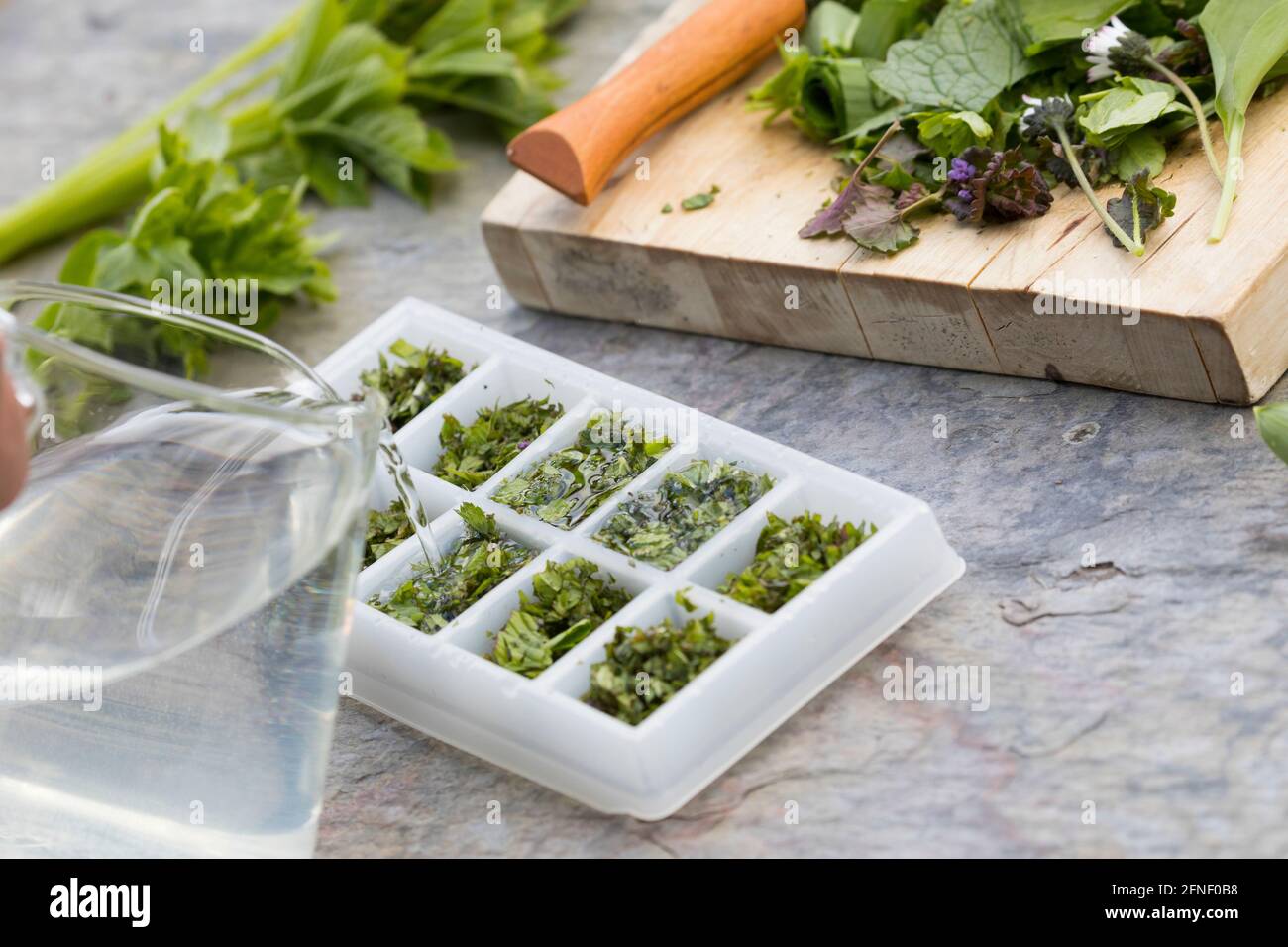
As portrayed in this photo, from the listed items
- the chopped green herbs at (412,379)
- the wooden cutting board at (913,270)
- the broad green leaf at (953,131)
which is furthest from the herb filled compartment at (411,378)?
the broad green leaf at (953,131)

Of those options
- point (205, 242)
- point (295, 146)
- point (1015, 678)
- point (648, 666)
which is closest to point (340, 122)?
point (295, 146)

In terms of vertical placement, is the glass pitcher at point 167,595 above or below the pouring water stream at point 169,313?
below

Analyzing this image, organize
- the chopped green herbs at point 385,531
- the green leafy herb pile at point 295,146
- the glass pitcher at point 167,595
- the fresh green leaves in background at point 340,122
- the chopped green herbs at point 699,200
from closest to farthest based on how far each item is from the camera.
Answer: the glass pitcher at point 167,595, the chopped green herbs at point 385,531, the chopped green herbs at point 699,200, the green leafy herb pile at point 295,146, the fresh green leaves in background at point 340,122

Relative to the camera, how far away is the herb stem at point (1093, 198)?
5.14 feet

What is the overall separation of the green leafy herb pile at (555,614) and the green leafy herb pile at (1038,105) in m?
0.55

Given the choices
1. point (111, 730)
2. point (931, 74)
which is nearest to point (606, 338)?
point (931, 74)

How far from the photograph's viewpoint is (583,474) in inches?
62.8

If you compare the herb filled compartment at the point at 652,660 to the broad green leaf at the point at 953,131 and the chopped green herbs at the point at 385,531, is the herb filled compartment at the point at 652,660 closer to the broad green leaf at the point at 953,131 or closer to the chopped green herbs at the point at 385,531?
the chopped green herbs at the point at 385,531

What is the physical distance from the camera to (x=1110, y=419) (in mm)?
1621

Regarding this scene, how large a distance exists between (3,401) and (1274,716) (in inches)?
41.8

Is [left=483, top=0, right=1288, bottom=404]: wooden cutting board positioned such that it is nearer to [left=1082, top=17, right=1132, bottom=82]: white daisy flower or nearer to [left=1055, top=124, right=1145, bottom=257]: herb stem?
[left=1055, top=124, right=1145, bottom=257]: herb stem

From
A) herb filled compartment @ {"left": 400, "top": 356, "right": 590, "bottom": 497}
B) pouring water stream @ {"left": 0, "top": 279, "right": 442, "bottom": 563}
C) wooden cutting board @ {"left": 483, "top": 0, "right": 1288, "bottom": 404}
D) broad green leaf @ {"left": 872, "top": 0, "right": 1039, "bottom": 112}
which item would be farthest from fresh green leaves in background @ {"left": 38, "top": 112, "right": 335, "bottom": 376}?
broad green leaf @ {"left": 872, "top": 0, "right": 1039, "bottom": 112}

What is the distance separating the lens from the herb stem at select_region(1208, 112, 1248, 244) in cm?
155
